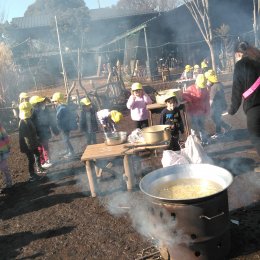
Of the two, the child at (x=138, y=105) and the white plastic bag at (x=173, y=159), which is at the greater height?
the child at (x=138, y=105)

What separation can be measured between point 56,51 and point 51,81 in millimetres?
6565

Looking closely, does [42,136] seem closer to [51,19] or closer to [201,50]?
[201,50]

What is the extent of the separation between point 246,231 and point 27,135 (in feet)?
15.6

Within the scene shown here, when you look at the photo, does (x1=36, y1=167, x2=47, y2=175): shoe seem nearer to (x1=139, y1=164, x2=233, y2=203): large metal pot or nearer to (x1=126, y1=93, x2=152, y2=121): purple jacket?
(x1=126, y1=93, x2=152, y2=121): purple jacket

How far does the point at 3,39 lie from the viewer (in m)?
35.1

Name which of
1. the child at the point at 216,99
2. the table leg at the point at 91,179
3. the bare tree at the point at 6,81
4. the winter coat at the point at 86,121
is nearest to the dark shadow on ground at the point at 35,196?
the table leg at the point at 91,179

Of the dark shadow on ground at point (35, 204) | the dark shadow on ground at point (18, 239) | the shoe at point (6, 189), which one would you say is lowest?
the dark shadow on ground at point (18, 239)

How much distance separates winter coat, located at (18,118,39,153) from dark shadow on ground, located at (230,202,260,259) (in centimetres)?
433

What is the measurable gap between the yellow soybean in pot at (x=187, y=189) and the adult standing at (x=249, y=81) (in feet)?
4.84

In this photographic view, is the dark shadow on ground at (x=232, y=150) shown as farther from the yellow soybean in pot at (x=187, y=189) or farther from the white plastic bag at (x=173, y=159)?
the yellow soybean in pot at (x=187, y=189)

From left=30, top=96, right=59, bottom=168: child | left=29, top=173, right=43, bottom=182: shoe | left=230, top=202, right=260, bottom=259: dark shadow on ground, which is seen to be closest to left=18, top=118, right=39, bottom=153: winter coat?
left=29, top=173, right=43, bottom=182: shoe

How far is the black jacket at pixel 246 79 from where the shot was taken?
4.68 metres

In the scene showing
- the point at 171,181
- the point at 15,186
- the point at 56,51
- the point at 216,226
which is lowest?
the point at 15,186

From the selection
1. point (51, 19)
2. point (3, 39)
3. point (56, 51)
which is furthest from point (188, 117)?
point (51, 19)
